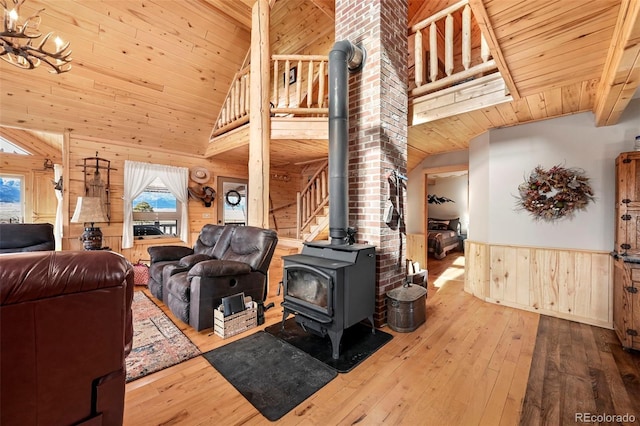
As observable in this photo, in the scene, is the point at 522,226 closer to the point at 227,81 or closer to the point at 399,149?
the point at 399,149

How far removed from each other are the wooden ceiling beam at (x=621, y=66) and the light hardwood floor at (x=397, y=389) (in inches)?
88.3

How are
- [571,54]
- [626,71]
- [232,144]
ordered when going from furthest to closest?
[232,144] < [571,54] < [626,71]

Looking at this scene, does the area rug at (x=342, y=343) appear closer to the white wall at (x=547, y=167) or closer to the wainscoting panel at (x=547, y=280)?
the wainscoting panel at (x=547, y=280)

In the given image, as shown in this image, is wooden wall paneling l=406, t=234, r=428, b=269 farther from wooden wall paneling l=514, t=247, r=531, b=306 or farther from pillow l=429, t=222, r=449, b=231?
pillow l=429, t=222, r=449, b=231

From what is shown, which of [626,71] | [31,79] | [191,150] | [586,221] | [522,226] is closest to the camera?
[626,71]

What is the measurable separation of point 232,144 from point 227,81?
1.21m

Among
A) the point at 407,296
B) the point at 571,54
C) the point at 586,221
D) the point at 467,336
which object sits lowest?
the point at 467,336

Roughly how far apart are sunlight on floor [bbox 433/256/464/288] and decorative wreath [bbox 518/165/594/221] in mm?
1796

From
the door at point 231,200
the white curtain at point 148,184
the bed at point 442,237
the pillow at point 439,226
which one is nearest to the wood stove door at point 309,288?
the white curtain at point 148,184

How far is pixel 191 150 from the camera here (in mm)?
5551

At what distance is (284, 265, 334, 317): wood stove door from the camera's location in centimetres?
218

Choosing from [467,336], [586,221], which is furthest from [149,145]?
[586,221]

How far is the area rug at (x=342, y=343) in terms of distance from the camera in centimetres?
212

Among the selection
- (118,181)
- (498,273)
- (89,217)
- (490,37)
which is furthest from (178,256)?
(498,273)
